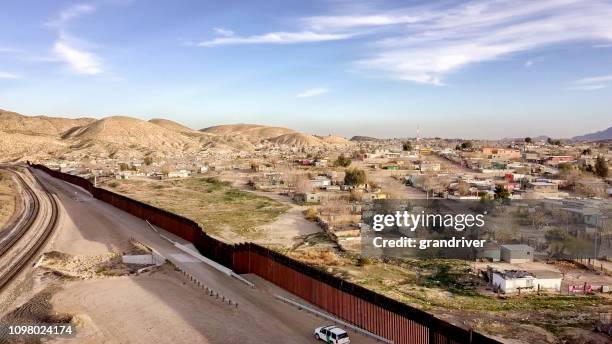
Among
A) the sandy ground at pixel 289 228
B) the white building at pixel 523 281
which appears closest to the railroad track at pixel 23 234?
the sandy ground at pixel 289 228

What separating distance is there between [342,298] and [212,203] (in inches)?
1708

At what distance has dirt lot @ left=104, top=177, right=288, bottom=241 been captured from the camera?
44.8m

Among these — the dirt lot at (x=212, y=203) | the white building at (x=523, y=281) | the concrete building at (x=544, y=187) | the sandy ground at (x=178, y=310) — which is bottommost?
the white building at (x=523, y=281)

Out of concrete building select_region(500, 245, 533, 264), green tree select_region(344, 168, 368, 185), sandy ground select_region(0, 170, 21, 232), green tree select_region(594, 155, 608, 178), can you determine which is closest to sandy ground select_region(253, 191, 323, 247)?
concrete building select_region(500, 245, 533, 264)

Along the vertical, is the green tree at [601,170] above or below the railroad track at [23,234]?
above

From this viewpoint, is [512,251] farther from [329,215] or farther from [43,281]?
[43,281]

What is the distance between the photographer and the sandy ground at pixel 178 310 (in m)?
18.4

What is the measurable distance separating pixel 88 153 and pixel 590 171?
145467 mm

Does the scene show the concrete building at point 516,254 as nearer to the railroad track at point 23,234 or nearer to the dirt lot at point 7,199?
the railroad track at point 23,234

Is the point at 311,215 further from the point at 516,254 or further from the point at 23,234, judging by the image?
the point at 23,234

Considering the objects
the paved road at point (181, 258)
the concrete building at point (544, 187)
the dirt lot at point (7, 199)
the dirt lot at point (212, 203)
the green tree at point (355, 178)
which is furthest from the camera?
the green tree at point (355, 178)

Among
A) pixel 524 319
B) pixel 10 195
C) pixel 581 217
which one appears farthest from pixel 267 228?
pixel 10 195

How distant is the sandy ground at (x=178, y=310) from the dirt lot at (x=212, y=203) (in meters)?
12.9

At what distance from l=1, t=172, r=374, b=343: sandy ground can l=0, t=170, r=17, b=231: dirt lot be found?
25073 mm
